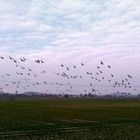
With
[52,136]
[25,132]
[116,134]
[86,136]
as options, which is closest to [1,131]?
[25,132]

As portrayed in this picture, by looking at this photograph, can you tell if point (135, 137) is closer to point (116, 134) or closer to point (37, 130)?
point (116, 134)

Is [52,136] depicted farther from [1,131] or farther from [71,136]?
[1,131]

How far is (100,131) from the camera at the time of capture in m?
24.0

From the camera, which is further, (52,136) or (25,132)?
(25,132)

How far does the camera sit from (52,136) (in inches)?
829

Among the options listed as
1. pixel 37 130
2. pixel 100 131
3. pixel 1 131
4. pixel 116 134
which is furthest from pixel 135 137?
pixel 1 131

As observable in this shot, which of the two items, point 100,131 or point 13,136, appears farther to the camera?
point 100,131

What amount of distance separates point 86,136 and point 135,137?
2540 millimetres

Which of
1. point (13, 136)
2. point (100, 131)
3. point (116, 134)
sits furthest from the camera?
point (100, 131)

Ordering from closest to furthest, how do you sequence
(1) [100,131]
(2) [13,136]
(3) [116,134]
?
(2) [13,136] → (3) [116,134] → (1) [100,131]

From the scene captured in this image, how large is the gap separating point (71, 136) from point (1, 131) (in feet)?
14.4

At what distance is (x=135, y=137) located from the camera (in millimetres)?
21141

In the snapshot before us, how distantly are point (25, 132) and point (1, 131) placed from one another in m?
1.53

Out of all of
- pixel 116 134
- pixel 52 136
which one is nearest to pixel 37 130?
pixel 52 136
